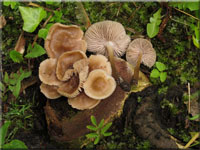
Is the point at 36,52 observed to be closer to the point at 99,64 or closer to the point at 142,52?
the point at 99,64

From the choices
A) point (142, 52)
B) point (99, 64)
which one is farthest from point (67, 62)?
point (142, 52)

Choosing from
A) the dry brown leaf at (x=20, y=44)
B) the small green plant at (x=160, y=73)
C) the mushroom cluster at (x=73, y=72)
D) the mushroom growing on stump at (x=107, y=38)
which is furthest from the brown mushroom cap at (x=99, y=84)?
the dry brown leaf at (x=20, y=44)

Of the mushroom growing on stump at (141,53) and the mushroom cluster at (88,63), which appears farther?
the mushroom growing on stump at (141,53)

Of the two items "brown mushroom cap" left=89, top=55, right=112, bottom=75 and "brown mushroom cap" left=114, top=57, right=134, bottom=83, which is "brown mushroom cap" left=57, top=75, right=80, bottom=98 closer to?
"brown mushroom cap" left=89, top=55, right=112, bottom=75

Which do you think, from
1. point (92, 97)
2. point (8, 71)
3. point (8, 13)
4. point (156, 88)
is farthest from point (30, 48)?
point (156, 88)

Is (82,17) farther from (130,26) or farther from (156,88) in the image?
(156,88)

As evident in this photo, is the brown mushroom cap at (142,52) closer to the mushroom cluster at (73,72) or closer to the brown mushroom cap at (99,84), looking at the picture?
the mushroom cluster at (73,72)

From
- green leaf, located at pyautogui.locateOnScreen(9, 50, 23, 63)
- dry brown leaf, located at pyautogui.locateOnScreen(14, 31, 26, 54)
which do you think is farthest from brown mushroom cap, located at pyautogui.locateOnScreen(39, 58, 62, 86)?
dry brown leaf, located at pyautogui.locateOnScreen(14, 31, 26, 54)
